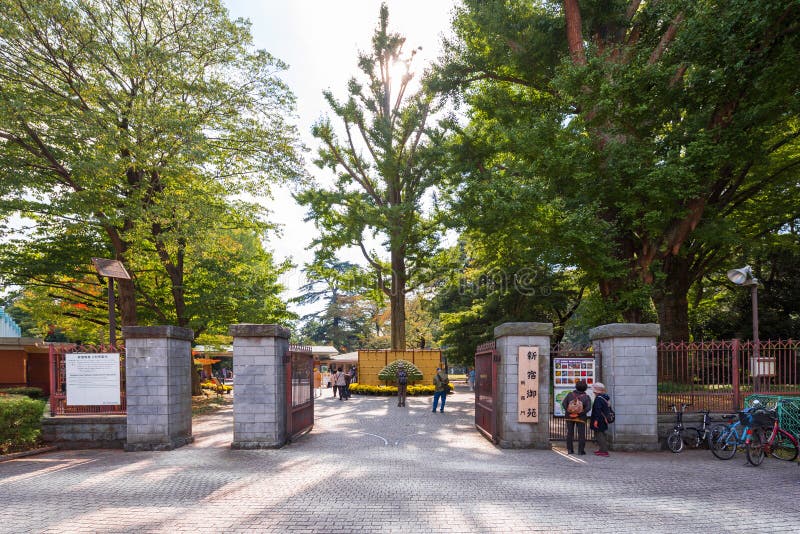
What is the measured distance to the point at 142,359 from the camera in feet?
36.7

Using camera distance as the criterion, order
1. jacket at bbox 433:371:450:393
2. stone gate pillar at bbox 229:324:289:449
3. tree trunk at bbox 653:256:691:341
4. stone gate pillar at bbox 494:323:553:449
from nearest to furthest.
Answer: stone gate pillar at bbox 229:324:289:449
stone gate pillar at bbox 494:323:553:449
jacket at bbox 433:371:450:393
tree trunk at bbox 653:256:691:341

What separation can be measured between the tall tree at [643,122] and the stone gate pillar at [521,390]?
5415 millimetres

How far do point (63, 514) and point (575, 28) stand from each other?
19.4 meters

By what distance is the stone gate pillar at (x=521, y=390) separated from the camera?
1130 cm

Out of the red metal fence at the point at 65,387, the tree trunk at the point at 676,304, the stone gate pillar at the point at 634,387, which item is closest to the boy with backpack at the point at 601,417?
the stone gate pillar at the point at 634,387

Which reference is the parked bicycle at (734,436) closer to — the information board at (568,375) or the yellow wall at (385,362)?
the information board at (568,375)

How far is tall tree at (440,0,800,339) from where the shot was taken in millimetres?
14172

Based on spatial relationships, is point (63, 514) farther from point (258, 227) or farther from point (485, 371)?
point (258, 227)

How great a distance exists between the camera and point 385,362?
1184 inches

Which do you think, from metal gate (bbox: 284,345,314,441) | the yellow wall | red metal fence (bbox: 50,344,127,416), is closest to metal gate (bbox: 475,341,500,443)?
metal gate (bbox: 284,345,314,441)

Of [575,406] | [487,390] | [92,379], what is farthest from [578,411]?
[92,379]

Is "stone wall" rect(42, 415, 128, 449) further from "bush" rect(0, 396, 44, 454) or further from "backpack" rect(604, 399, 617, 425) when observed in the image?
"backpack" rect(604, 399, 617, 425)

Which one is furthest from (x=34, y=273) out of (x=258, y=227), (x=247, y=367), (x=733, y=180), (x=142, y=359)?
(x=733, y=180)

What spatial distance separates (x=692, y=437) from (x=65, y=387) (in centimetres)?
1421
